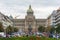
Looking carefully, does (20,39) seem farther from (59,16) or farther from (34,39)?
(59,16)

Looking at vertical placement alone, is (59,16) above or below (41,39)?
below

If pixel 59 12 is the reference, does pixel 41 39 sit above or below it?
above

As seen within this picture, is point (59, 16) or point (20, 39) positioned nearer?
point (20, 39)

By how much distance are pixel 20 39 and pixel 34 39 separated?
0.87 metres

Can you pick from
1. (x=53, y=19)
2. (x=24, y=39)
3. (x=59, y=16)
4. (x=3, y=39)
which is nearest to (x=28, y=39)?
(x=24, y=39)

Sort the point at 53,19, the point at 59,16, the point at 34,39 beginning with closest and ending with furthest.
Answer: the point at 34,39 < the point at 59,16 < the point at 53,19

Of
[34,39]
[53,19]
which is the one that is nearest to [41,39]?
[34,39]

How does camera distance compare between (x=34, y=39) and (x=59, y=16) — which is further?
(x=59, y=16)

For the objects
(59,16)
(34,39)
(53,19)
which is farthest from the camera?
(53,19)

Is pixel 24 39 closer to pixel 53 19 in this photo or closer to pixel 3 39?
pixel 3 39

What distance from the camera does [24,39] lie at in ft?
64.3

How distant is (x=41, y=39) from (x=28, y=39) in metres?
0.75

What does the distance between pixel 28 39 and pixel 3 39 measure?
1616 mm

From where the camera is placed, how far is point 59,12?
171 metres
